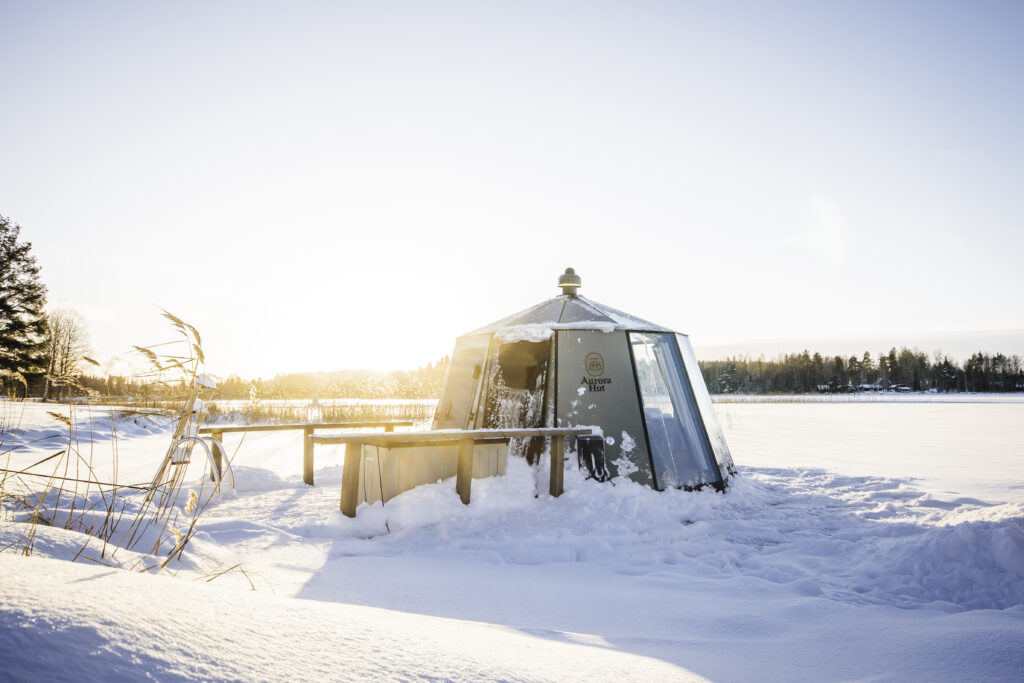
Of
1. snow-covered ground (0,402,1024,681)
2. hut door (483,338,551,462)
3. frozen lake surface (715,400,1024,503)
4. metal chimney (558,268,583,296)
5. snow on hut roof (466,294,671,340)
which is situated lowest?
frozen lake surface (715,400,1024,503)

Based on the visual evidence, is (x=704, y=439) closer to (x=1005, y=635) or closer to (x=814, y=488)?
(x=814, y=488)

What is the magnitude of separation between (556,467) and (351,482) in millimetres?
2322

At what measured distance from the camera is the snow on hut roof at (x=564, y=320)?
24.7ft

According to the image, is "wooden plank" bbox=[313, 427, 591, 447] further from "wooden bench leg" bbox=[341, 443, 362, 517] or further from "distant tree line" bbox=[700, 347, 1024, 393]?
"distant tree line" bbox=[700, 347, 1024, 393]

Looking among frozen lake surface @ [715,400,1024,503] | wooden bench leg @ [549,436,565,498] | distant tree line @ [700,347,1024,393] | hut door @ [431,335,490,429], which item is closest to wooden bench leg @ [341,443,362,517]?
wooden bench leg @ [549,436,565,498]

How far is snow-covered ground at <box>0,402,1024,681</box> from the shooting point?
1391mm

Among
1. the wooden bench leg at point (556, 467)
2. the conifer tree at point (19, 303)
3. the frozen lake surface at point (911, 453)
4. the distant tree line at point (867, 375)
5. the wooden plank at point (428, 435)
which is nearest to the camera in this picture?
the wooden plank at point (428, 435)

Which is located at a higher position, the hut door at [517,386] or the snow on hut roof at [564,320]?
the snow on hut roof at [564,320]

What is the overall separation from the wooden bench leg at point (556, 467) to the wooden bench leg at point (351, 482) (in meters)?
2.22

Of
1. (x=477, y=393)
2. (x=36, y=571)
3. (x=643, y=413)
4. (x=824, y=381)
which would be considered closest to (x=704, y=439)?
(x=643, y=413)

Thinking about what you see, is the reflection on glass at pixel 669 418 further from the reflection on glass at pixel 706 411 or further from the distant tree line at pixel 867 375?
the distant tree line at pixel 867 375

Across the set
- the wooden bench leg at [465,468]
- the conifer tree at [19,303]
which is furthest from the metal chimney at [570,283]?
the conifer tree at [19,303]

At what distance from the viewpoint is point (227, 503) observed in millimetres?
6398

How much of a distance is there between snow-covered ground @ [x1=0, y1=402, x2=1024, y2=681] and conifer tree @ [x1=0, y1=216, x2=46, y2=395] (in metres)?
26.0
